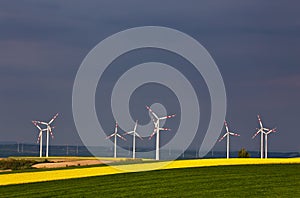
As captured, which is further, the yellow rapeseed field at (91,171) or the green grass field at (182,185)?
the yellow rapeseed field at (91,171)


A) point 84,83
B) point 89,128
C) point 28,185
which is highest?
point 84,83

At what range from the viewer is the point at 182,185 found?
32375 millimetres

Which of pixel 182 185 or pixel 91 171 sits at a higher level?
pixel 91 171

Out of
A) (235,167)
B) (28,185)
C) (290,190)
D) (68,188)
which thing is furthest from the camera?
(235,167)

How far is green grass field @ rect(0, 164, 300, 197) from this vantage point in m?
29.6

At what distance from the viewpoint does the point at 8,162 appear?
5578 cm

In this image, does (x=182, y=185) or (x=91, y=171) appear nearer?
(x=182, y=185)

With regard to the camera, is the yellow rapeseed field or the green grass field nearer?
the green grass field

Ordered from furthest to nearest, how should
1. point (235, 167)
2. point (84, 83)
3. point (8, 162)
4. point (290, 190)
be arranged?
1. point (84, 83)
2. point (8, 162)
3. point (235, 167)
4. point (290, 190)

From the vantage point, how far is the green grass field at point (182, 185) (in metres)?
29.6

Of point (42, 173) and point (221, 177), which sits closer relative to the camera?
point (221, 177)

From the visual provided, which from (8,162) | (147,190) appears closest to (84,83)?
(8,162)

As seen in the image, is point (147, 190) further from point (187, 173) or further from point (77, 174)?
point (77, 174)

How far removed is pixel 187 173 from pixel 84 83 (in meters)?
24.2
